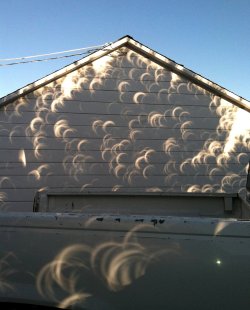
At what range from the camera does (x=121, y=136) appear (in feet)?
30.9

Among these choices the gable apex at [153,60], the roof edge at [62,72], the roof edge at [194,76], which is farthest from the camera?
the roof edge at [194,76]

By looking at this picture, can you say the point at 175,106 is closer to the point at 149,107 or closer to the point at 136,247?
the point at 149,107

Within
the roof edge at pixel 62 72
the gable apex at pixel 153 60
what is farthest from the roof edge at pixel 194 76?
the roof edge at pixel 62 72

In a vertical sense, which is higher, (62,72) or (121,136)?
(62,72)

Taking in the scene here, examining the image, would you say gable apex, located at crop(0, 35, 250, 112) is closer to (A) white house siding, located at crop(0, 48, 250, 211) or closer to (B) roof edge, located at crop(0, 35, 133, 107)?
(B) roof edge, located at crop(0, 35, 133, 107)

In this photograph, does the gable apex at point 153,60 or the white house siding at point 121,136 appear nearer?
the white house siding at point 121,136

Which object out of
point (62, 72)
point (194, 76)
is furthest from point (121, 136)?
point (194, 76)

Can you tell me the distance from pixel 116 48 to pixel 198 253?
7811mm

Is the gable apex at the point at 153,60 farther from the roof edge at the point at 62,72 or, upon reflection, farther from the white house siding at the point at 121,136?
the white house siding at the point at 121,136

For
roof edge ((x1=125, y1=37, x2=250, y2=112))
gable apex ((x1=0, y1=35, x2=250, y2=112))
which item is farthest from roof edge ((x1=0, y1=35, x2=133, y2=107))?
roof edge ((x1=125, y1=37, x2=250, y2=112))

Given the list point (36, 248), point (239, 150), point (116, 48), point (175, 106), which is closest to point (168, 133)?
point (175, 106)

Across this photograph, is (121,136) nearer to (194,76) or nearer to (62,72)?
(62,72)

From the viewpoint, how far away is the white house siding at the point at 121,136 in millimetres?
9141

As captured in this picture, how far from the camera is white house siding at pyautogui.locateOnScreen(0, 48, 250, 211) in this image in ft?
30.0
